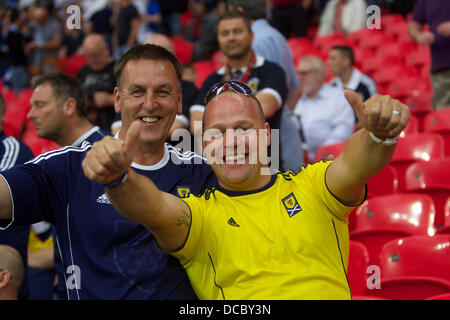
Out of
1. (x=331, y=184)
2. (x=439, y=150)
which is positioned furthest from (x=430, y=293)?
(x=439, y=150)

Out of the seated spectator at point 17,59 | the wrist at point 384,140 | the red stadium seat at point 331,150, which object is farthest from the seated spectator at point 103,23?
the wrist at point 384,140

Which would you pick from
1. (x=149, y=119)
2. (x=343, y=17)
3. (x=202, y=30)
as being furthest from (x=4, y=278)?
(x=343, y=17)

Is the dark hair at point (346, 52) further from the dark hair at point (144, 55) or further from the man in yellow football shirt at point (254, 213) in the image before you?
the man in yellow football shirt at point (254, 213)

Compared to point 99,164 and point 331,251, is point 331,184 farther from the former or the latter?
point 99,164

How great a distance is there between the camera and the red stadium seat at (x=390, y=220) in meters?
3.01

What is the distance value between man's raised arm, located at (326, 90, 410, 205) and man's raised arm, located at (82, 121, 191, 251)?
1.58 ft

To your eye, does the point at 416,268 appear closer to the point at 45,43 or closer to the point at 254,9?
the point at 254,9

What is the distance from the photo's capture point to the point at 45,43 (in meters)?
8.71

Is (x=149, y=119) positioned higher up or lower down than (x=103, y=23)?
lower down

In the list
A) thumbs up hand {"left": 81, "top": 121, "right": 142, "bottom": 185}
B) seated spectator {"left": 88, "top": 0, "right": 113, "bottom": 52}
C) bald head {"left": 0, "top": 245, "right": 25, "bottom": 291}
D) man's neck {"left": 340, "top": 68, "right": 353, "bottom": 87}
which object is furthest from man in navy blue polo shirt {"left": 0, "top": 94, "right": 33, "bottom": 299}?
seated spectator {"left": 88, "top": 0, "right": 113, "bottom": 52}

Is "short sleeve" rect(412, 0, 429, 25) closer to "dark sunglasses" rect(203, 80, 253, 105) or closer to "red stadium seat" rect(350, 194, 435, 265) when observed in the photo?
"red stadium seat" rect(350, 194, 435, 265)

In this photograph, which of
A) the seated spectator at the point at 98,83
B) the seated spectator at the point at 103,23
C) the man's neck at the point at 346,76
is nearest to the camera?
the seated spectator at the point at 98,83

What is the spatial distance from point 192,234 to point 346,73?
4.50 metres

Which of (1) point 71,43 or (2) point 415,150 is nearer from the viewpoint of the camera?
(2) point 415,150
